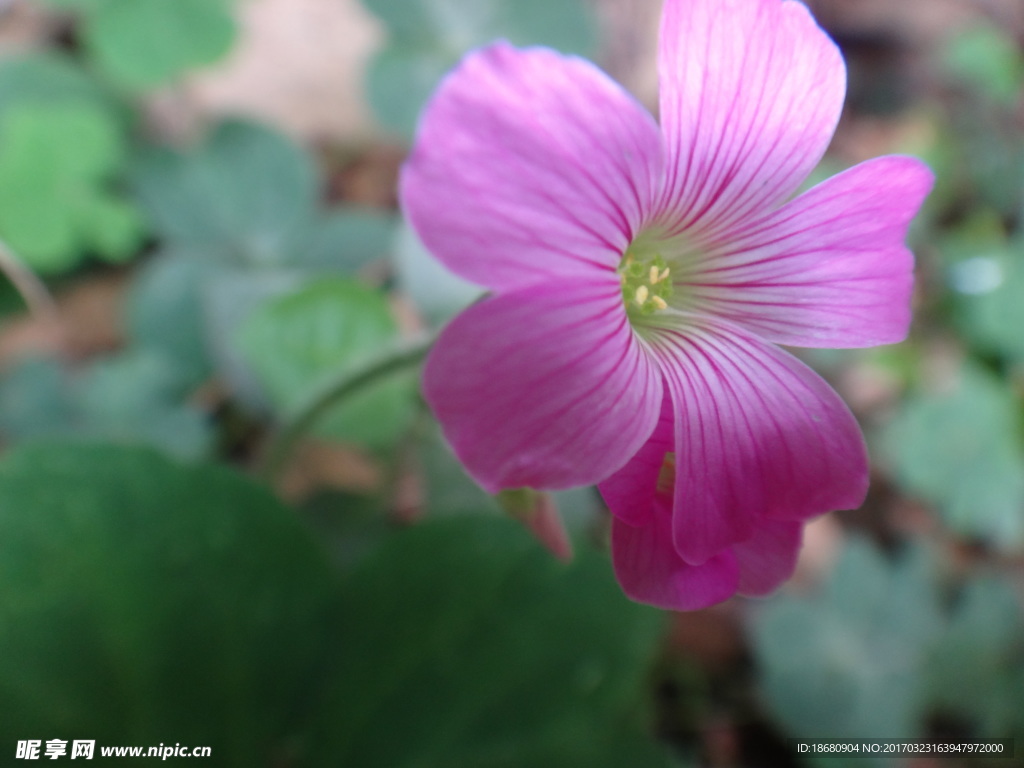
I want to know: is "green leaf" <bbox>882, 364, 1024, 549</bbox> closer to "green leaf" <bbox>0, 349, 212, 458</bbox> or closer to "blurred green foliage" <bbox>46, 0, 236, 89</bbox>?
"green leaf" <bbox>0, 349, 212, 458</bbox>

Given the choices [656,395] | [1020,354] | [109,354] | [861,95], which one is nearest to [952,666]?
[1020,354]

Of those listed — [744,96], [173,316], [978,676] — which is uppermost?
[173,316]

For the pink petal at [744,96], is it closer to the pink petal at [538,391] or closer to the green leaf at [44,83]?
the pink petal at [538,391]

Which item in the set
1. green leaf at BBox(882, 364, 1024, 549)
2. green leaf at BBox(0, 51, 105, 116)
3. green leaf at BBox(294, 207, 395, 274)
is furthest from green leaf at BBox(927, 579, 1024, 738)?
green leaf at BBox(0, 51, 105, 116)

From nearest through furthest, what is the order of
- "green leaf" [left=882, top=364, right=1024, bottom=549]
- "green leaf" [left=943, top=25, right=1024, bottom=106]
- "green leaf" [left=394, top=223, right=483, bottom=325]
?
"green leaf" [left=394, top=223, right=483, bottom=325], "green leaf" [left=882, top=364, right=1024, bottom=549], "green leaf" [left=943, top=25, right=1024, bottom=106]

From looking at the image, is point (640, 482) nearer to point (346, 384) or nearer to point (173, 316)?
point (346, 384)

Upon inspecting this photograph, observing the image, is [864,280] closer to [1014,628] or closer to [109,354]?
[1014,628]

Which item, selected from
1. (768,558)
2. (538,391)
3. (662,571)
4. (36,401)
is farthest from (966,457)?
(36,401)

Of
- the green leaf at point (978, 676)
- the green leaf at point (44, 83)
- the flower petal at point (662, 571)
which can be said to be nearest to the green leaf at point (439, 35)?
the green leaf at point (44, 83)
